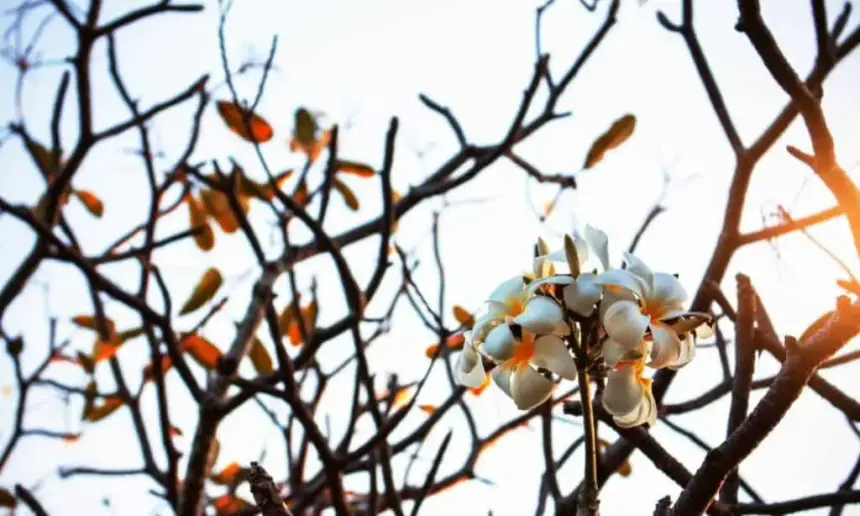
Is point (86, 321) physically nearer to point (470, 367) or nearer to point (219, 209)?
point (219, 209)

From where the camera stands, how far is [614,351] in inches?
24.1

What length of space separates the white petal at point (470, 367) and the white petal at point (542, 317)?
0.08m

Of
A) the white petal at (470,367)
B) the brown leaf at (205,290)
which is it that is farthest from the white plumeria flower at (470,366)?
the brown leaf at (205,290)

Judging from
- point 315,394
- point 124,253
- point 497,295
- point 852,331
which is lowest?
point 852,331

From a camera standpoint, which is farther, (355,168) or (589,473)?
(355,168)

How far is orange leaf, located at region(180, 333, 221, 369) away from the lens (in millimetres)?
1636

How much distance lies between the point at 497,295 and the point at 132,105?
119cm

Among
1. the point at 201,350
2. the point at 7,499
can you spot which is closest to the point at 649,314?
the point at 201,350

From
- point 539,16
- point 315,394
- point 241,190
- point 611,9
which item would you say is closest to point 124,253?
point 241,190

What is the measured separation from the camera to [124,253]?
1613 millimetres

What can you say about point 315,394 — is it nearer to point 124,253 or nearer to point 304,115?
point 124,253

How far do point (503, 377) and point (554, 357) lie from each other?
0.06 metres

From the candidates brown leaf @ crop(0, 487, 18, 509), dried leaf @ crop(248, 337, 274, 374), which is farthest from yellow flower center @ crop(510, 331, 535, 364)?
brown leaf @ crop(0, 487, 18, 509)

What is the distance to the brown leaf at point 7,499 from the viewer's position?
1.94 meters
